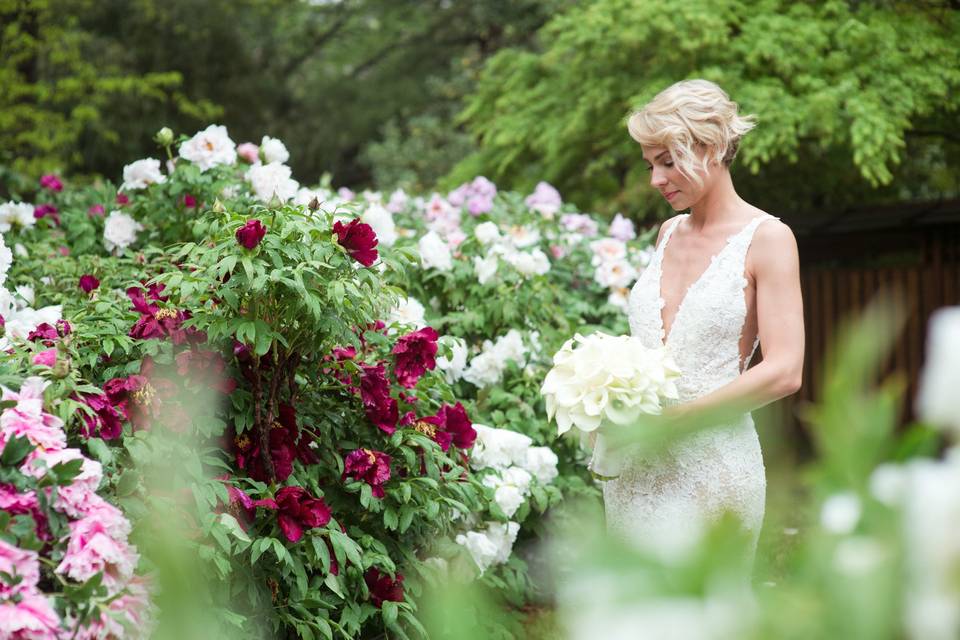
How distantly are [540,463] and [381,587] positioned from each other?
1119mm

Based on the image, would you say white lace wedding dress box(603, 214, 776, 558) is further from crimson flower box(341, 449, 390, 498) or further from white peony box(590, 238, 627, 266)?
white peony box(590, 238, 627, 266)

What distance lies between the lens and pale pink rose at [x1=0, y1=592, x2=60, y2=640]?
177 centimetres

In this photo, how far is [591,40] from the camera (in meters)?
9.42

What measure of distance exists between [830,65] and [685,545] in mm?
8564

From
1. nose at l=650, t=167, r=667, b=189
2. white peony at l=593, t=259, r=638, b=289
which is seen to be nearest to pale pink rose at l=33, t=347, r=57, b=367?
nose at l=650, t=167, r=667, b=189

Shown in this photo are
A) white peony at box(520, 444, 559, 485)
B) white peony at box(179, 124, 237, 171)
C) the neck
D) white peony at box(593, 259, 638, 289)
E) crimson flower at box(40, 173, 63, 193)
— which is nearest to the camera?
the neck

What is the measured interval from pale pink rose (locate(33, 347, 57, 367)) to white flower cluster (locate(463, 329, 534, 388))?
2.28m

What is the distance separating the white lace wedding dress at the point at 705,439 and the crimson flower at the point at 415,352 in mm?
596

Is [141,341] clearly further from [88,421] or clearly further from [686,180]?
[686,180]

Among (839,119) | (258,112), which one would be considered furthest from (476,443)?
(258,112)

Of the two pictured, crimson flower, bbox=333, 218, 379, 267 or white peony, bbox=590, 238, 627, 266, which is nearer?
crimson flower, bbox=333, 218, 379, 267

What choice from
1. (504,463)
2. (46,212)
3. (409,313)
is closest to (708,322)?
(409,313)

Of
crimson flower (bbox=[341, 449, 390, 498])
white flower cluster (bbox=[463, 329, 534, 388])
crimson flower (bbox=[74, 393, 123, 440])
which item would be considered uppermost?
crimson flower (bbox=[74, 393, 123, 440])

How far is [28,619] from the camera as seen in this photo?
1.78m
